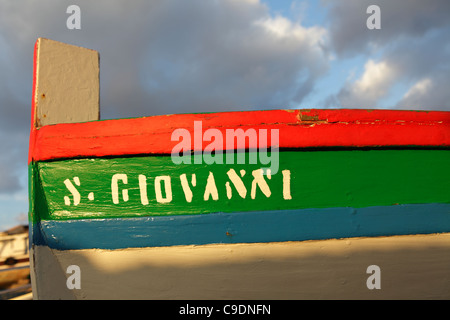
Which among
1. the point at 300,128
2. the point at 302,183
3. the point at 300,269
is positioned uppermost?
the point at 300,128

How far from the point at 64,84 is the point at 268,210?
64.8 inches

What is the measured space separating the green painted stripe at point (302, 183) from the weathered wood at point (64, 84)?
0.80 metres

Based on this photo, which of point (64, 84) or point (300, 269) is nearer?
point (300, 269)

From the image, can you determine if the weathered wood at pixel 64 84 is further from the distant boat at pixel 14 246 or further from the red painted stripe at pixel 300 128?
the distant boat at pixel 14 246

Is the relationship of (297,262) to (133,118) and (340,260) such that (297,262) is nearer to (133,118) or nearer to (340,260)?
(340,260)

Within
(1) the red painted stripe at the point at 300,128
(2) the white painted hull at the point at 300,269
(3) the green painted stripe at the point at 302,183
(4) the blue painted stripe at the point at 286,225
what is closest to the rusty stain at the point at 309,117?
(1) the red painted stripe at the point at 300,128

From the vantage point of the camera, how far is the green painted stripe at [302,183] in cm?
169

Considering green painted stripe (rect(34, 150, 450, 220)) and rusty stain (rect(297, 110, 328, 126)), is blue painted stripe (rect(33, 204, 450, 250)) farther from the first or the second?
rusty stain (rect(297, 110, 328, 126))

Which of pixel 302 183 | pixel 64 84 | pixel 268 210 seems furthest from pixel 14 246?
pixel 302 183

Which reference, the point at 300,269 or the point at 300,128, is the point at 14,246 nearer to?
the point at 300,269

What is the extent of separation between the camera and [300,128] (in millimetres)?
1702

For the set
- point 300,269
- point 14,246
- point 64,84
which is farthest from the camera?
point 14,246
